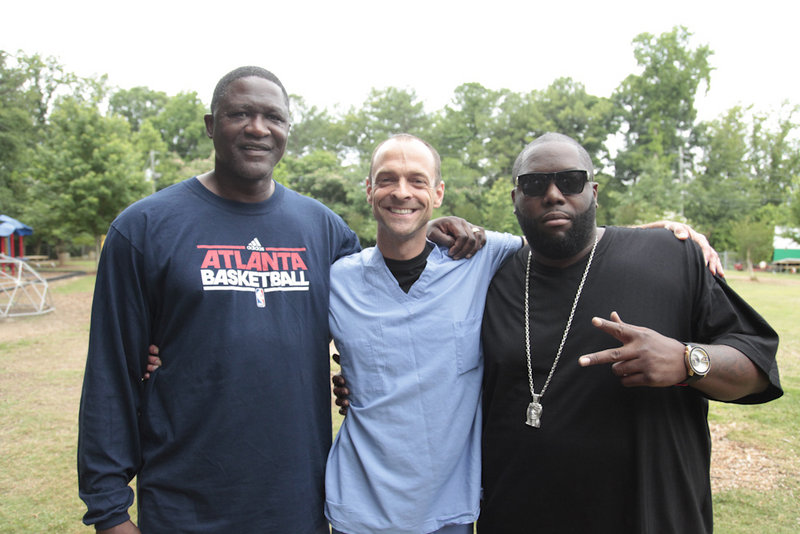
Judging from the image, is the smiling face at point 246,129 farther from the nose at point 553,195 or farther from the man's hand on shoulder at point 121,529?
the man's hand on shoulder at point 121,529

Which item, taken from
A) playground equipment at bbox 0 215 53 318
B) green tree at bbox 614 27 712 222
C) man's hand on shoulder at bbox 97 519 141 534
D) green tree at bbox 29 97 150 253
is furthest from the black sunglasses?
green tree at bbox 614 27 712 222

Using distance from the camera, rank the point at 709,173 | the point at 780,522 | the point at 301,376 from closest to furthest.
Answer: the point at 301,376 → the point at 780,522 → the point at 709,173

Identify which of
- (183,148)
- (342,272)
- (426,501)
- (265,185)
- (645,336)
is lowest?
(426,501)

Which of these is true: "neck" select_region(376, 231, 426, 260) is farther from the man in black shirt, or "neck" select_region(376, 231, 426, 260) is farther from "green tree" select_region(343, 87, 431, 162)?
"green tree" select_region(343, 87, 431, 162)

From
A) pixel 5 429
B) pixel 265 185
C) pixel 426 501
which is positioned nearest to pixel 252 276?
pixel 265 185

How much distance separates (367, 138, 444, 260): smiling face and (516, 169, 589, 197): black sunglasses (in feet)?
1.74

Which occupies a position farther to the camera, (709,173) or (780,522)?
(709,173)

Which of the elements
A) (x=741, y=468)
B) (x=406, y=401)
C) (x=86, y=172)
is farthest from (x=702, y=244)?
(x=86, y=172)

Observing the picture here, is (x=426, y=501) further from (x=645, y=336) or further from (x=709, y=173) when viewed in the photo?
(x=709, y=173)

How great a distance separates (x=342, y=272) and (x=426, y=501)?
1.16 meters

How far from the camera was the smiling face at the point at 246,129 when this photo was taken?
8.16 ft

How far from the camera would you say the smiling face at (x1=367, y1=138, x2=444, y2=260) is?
2.73 m

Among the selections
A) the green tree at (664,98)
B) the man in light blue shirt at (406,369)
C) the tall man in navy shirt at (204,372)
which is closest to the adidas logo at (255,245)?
the tall man in navy shirt at (204,372)

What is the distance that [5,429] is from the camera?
6613 mm
